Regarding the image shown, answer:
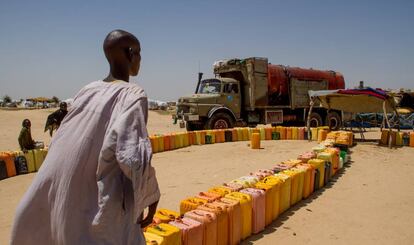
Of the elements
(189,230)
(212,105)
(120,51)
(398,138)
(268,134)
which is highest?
(212,105)

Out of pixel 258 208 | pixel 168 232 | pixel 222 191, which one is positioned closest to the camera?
pixel 168 232

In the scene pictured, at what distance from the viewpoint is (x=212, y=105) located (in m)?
13.8

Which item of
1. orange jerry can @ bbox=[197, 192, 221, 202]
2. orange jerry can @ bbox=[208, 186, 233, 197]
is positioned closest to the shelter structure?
orange jerry can @ bbox=[208, 186, 233, 197]

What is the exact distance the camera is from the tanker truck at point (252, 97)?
45.5 ft

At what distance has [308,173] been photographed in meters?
5.90

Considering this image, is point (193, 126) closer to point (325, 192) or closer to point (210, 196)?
point (325, 192)

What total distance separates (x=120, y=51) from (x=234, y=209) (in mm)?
2746

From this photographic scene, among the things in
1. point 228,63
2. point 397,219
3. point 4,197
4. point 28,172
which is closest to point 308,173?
point 397,219

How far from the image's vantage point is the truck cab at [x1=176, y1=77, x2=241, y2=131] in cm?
1362

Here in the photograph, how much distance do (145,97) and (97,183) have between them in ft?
1.63

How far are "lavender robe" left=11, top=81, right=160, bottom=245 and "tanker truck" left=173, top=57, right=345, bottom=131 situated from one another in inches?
464

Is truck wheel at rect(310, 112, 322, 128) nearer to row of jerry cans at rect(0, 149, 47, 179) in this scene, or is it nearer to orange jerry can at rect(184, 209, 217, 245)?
row of jerry cans at rect(0, 149, 47, 179)

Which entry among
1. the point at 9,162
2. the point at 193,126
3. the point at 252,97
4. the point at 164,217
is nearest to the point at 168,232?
the point at 164,217

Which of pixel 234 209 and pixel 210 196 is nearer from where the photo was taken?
pixel 234 209
